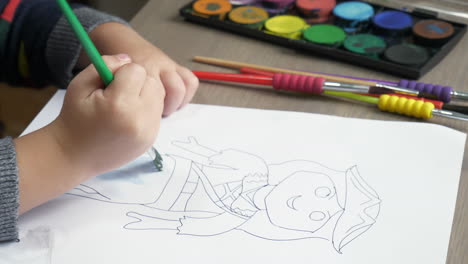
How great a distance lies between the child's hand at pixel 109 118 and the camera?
1.44 ft

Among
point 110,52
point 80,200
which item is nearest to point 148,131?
point 80,200

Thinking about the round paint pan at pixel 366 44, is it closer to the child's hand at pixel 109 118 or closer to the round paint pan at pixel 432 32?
the round paint pan at pixel 432 32

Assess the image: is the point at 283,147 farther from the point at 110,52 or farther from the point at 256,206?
the point at 110,52

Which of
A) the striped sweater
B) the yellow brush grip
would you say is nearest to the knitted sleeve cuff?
the striped sweater

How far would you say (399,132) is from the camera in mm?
510

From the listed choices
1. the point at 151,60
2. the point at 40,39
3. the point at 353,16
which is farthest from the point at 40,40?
the point at 353,16

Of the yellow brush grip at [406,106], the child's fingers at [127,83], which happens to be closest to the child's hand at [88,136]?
the child's fingers at [127,83]

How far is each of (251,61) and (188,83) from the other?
10 cm

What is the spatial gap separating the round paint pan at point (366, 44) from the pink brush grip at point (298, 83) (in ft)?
0.22

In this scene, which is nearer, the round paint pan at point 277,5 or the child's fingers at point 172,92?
the child's fingers at point 172,92

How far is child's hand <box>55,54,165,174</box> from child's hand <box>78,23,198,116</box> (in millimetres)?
84

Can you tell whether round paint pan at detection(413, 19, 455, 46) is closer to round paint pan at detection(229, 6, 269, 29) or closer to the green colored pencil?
round paint pan at detection(229, 6, 269, 29)

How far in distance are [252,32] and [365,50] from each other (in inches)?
5.3

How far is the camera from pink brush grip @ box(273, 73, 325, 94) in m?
0.57
